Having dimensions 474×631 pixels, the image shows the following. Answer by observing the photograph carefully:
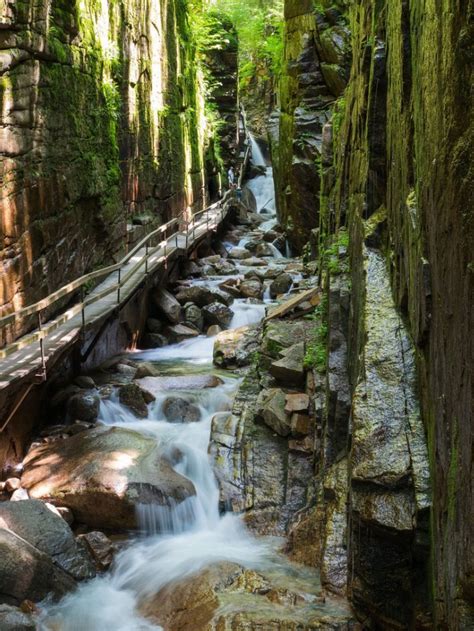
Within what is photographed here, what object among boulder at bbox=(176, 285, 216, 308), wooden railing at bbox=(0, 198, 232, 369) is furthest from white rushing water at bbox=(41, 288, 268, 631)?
Answer: boulder at bbox=(176, 285, 216, 308)

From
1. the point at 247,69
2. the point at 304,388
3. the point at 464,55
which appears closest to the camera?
the point at 464,55

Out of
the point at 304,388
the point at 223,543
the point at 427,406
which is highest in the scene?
the point at 427,406

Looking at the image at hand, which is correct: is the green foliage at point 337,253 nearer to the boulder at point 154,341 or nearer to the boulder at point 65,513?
the boulder at point 154,341

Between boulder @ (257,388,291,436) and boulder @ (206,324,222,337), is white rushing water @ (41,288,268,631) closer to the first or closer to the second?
boulder @ (257,388,291,436)

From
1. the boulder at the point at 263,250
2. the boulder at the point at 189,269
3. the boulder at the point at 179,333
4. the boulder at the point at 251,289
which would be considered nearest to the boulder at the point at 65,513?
the boulder at the point at 179,333

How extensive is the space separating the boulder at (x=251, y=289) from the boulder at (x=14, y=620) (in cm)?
1102

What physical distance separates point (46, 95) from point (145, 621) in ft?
25.0

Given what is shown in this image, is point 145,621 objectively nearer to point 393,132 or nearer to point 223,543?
point 223,543

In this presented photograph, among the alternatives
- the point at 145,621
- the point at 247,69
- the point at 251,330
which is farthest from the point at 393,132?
the point at 247,69

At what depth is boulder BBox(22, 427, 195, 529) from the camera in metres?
6.84

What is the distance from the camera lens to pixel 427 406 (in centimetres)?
388

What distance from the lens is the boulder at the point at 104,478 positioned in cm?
684

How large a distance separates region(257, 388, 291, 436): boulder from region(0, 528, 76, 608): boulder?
3.20 m

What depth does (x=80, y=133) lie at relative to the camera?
10.7m
